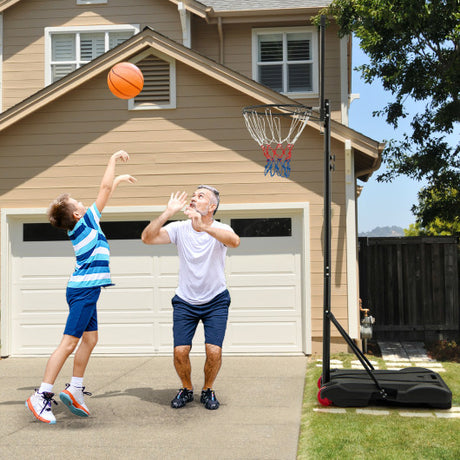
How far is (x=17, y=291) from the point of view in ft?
36.3

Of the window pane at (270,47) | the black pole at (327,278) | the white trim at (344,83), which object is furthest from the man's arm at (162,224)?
the window pane at (270,47)

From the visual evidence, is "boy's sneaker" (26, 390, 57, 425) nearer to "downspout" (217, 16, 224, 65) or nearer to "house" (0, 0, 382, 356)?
"house" (0, 0, 382, 356)

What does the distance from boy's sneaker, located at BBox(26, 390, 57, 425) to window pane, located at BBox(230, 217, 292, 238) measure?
17.8 feet

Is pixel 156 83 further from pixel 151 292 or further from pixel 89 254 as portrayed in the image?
pixel 89 254

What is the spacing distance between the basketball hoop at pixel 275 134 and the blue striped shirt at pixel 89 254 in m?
4.76

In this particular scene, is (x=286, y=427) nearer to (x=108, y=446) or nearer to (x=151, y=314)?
(x=108, y=446)

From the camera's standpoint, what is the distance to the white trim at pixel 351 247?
1047 centimetres

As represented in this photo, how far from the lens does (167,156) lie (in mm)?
10898

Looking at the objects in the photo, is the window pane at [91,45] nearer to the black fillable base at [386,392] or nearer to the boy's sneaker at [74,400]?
the boy's sneaker at [74,400]

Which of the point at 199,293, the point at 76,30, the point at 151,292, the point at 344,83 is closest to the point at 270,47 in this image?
the point at 344,83

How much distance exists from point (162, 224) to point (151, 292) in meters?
4.94

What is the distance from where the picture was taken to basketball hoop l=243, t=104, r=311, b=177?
10586mm

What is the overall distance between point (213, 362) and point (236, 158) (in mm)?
5050

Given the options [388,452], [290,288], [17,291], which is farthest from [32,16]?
[388,452]
